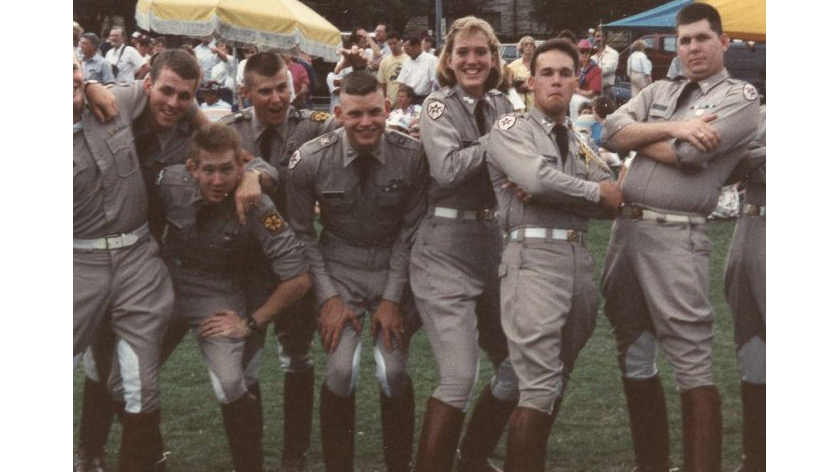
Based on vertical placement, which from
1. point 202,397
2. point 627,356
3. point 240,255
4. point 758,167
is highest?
point 758,167

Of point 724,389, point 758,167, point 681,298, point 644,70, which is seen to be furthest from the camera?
point 644,70

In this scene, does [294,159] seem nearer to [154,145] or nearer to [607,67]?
[154,145]

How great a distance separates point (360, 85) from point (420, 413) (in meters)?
2.30

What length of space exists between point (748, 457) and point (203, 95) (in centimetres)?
1154

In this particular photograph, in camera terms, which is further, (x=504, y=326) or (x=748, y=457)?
(x=748, y=457)

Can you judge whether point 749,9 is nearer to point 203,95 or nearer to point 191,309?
point 191,309

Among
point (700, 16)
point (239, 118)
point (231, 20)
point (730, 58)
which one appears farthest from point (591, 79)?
point (700, 16)

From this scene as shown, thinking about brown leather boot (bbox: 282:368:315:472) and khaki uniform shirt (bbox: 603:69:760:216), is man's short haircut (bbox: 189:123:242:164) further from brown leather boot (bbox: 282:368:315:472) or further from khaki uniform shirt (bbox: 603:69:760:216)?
khaki uniform shirt (bbox: 603:69:760:216)

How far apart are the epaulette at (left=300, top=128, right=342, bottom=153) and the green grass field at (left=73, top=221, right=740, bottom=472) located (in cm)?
159

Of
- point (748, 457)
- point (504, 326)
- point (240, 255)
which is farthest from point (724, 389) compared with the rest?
point (240, 255)

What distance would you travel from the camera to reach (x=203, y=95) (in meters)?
16.1

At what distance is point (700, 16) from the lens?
17.3ft

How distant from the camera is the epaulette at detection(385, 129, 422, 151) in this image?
5.77 m

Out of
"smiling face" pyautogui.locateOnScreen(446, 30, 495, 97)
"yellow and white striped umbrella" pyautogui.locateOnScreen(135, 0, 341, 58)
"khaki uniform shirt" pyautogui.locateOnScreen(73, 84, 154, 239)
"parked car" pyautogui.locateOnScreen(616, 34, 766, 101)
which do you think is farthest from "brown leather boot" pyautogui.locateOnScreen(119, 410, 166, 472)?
"parked car" pyautogui.locateOnScreen(616, 34, 766, 101)
